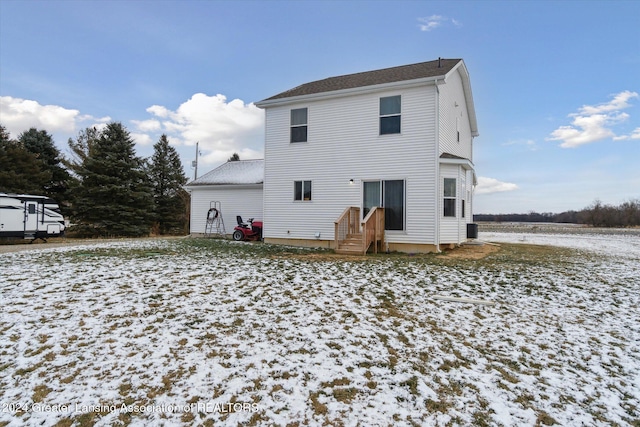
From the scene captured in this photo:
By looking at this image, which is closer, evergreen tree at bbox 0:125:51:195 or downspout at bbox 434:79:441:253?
downspout at bbox 434:79:441:253

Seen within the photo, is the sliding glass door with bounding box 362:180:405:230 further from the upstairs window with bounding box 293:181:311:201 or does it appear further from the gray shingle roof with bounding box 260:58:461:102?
the gray shingle roof with bounding box 260:58:461:102

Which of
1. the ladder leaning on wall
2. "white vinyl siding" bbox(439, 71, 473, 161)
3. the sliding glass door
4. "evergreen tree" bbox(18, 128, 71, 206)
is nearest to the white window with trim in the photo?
the sliding glass door

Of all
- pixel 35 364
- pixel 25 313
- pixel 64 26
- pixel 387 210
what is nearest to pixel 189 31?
pixel 64 26

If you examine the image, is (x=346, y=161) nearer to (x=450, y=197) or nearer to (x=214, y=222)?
(x=450, y=197)

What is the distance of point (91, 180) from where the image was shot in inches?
872

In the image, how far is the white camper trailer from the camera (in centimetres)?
1351

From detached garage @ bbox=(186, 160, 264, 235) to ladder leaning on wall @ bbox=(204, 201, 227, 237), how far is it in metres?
0.08

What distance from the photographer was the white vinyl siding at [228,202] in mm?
16625

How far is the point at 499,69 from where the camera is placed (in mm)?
16094

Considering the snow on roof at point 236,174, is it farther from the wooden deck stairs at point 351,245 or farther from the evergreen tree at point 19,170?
the evergreen tree at point 19,170

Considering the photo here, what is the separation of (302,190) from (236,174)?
708 cm

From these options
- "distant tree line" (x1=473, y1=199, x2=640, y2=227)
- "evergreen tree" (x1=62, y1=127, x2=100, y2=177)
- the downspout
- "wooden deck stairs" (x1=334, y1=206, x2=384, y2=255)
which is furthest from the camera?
"distant tree line" (x1=473, y1=199, x2=640, y2=227)

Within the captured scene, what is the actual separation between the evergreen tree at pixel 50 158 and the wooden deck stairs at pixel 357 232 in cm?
2263

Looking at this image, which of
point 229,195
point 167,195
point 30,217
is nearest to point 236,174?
point 229,195
